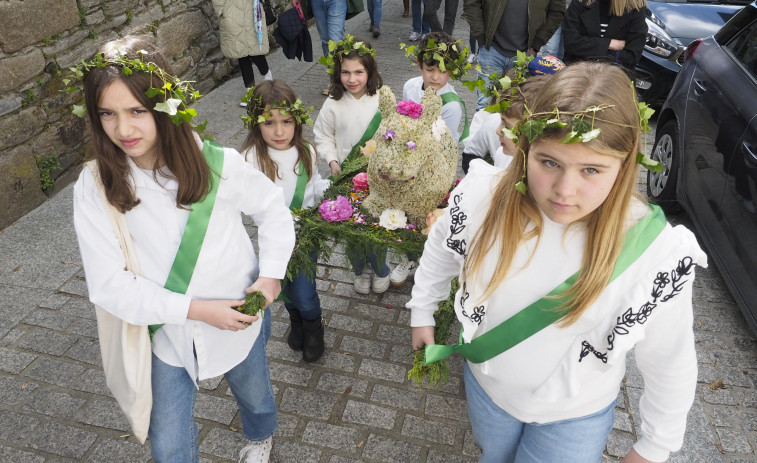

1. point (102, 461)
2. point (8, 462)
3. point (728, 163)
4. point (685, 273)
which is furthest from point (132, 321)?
point (728, 163)

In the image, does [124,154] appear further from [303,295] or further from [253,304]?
[303,295]

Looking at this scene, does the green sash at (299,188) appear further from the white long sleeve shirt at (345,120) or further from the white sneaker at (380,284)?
the white sneaker at (380,284)

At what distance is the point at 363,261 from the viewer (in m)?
3.78

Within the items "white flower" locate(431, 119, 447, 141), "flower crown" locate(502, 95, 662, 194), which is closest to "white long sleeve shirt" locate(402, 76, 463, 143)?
"white flower" locate(431, 119, 447, 141)

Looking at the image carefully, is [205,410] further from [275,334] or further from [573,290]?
[573,290]

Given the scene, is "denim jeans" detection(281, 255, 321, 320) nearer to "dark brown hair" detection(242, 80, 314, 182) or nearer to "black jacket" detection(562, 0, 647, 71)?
"dark brown hair" detection(242, 80, 314, 182)

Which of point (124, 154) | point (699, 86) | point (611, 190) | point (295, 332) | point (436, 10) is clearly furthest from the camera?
point (436, 10)

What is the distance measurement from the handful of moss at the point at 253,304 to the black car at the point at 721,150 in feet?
9.67

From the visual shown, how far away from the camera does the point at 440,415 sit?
10.1 feet

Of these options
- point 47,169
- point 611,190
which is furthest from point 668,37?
point 47,169

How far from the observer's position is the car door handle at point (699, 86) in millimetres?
4417

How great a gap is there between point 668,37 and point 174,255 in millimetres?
6319

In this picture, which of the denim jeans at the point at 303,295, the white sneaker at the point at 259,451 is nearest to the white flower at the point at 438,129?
the denim jeans at the point at 303,295

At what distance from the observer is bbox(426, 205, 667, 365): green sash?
1544mm
